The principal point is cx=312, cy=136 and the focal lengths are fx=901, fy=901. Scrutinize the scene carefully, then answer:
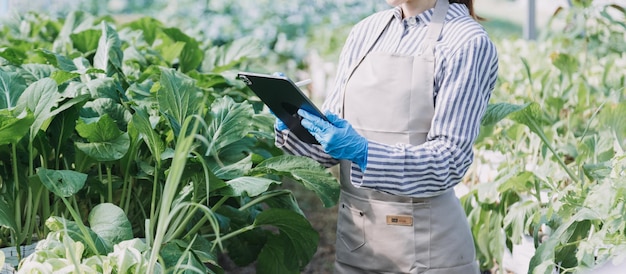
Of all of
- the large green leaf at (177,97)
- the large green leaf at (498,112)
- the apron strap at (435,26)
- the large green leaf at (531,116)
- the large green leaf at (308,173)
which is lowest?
the large green leaf at (531,116)

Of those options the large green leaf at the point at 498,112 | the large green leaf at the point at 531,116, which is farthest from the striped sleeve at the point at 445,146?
the large green leaf at the point at 531,116

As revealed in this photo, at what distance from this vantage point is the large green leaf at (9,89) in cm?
256

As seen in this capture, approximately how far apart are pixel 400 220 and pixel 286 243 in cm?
52

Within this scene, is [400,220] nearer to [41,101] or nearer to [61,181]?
[61,181]

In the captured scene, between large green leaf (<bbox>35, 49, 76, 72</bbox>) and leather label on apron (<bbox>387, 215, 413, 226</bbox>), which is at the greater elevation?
large green leaf (<bbox>35, 49, 76, 72</bbox>)

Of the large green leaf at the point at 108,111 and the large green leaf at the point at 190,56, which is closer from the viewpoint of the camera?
the large green leaf at the point at 108,111

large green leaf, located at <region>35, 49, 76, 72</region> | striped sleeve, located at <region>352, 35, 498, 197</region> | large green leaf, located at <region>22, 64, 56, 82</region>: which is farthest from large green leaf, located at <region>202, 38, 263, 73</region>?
striped sleeve, located at <region>352, 35, 498, 197</region>

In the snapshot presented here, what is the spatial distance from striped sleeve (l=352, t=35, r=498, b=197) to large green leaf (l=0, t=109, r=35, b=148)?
0.85 metres

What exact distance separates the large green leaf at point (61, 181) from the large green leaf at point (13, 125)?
11 centimetres

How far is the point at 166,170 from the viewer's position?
8.21 feet

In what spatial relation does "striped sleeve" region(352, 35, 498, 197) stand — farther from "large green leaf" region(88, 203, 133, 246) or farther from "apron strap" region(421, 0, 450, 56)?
"large green leaf" region(88, 203, 133, 246)

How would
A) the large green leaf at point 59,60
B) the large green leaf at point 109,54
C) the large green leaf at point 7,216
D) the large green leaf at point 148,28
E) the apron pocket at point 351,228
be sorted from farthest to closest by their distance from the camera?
the large green leaf at point 148,28, the large green leaf at point 109,54, the large green leaf at point 59,60, the apron pocket at point 351,228, the large green leaf at point 7,216

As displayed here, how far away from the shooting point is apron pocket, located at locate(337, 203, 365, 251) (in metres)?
2.50

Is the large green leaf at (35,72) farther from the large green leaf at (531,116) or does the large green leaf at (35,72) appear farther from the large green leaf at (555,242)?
the large green leaf at (555,242)
